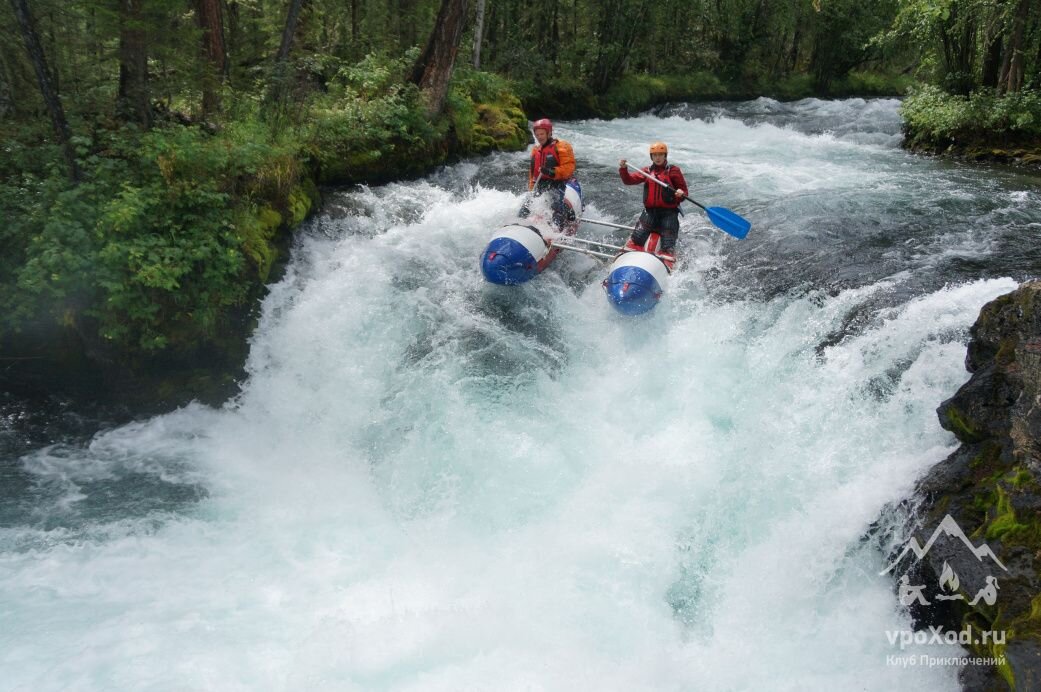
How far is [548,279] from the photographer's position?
7.98 meters

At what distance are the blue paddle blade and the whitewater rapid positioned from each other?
33 cm

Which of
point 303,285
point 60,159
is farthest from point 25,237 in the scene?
point 303,285

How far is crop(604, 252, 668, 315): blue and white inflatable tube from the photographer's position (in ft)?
22.7

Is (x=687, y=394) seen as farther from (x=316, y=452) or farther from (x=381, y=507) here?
(x=316, y=452)

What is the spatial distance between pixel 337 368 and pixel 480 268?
2006mm

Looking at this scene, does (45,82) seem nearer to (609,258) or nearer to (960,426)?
(609,258)

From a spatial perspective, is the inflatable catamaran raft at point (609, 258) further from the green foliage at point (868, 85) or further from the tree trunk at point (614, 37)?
the green foliage at point (868, 85)

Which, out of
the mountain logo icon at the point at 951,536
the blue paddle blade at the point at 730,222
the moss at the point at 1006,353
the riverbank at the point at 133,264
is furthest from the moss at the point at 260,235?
the moss at the point at 1006,353

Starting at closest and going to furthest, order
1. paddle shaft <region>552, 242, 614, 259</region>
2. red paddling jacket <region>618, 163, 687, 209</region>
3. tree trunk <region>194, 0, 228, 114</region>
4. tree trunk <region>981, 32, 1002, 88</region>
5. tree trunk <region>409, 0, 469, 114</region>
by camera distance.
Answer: paddle shaft <region>552, 242, 614, 259</region>, red paddling jacket <region>618, 163, 687, 209</region>, tree trunk <region>194, 0, 228, 114</region>, tree trunk <region>409, 0, 469, 114</region>, tree trunk <region>981, 32, 1002, 88</region>

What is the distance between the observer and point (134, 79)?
6.98 metres

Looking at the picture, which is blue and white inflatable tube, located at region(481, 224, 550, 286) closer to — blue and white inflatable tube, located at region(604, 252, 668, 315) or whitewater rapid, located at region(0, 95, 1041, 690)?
whitewater rapid, located at region(0, 95, 1041, 690)

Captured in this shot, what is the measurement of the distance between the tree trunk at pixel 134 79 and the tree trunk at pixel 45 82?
1.03 meters

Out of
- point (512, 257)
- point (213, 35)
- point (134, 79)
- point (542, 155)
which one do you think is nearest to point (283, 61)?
point (213, 35)

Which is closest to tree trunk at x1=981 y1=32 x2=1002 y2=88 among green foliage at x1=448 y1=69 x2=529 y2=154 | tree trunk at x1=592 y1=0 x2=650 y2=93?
tree trunk at x1=592 y1=0 x2=650 y2=93
